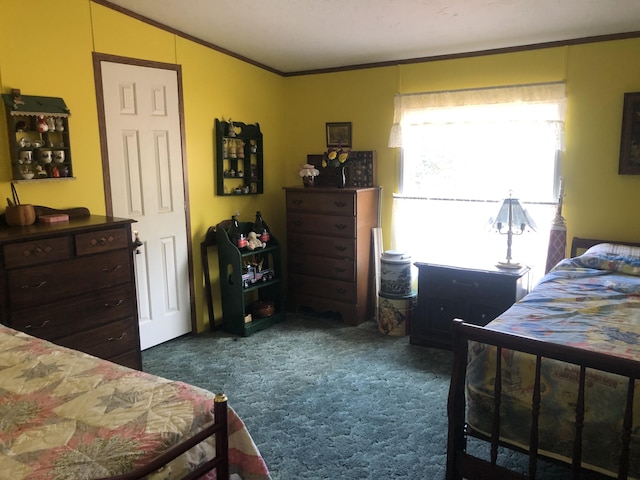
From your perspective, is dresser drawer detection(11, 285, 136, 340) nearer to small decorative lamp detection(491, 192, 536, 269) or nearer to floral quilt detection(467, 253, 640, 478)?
floral quilt detection(467, 253, 640, 478)

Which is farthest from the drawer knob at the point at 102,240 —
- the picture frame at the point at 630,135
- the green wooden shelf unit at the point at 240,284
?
the picture frame at the point at 630,135

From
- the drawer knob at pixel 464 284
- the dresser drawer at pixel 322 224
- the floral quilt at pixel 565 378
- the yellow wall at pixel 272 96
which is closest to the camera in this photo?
the floral quilt at pixel 565 378

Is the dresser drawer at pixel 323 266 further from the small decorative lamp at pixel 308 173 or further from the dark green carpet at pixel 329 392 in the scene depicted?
the small decorative lamp at pixel 308 173

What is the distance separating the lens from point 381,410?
2836 mm

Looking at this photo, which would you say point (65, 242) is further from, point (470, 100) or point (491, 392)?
point (470, 100)

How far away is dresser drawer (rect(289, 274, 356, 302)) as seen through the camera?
4.25m

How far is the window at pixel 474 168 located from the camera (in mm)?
3619

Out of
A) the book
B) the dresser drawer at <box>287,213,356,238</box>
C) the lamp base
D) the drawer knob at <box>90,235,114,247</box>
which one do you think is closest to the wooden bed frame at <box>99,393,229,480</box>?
the drawer knob at <box>90,235,114,247</box>

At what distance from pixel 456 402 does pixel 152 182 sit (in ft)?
8.83

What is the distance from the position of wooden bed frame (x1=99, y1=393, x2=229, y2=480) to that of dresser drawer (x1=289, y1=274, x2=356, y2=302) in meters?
2.87

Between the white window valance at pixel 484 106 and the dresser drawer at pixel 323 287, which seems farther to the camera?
the dresser drawer at pixel 323 287

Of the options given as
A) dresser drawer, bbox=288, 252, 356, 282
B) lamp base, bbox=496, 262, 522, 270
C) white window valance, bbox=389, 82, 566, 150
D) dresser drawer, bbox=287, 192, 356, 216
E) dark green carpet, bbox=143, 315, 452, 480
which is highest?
white window valance, bbox=389, 82, 566, 150

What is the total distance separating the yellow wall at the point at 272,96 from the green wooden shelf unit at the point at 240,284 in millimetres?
203

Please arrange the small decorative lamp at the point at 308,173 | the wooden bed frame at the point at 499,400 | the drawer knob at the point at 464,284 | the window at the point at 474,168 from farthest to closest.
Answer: the small decorative lamp at the point at 308,173 → the window at the point at 474,168 → the drawer knob at the point at 464,284 → the wooden bed frame at the point at 499,400
